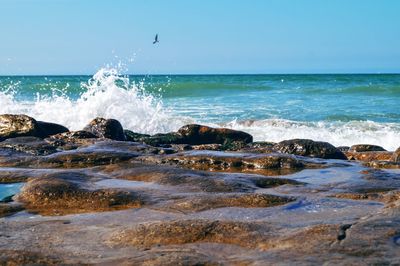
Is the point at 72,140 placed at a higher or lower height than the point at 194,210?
lower

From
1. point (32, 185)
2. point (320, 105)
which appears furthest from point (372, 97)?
point (32, 185)

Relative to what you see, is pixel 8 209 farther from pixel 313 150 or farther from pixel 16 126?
pixel 16 126

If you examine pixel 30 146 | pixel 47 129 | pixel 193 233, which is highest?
pixel 193 233

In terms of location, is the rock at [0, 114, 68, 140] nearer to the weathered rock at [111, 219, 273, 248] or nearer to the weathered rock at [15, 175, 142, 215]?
the weathered rock at [15, 175, 142, 215]

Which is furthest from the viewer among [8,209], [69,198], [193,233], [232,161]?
[232,161]

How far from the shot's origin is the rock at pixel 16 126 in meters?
11.5

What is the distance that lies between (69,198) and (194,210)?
4.08 feet

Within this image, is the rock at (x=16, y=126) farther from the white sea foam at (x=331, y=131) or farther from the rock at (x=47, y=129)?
the white sea foam at (x=331, y=131)

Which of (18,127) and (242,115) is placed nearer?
(18,127)

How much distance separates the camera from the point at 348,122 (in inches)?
894

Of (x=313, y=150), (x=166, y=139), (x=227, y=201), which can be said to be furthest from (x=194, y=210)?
(x=166, y=139)

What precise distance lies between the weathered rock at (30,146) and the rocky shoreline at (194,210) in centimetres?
13

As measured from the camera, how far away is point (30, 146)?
9.41 meters

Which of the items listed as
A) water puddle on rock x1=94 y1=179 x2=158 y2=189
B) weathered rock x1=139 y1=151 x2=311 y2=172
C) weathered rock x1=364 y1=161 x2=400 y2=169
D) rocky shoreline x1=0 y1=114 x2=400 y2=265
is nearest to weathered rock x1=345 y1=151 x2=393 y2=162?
weathered rock x1=364 y1=161 x2=400 y2=169
